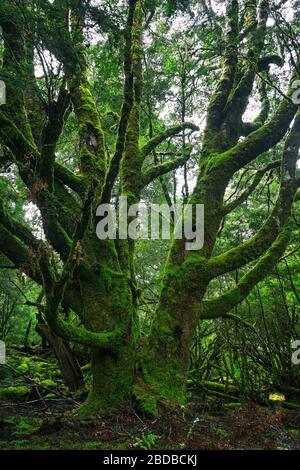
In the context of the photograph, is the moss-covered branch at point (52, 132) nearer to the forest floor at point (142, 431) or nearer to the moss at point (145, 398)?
the forest floor at point (142, 431)

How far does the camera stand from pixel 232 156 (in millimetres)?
5906

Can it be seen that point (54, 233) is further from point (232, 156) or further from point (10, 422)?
point (232, 156)

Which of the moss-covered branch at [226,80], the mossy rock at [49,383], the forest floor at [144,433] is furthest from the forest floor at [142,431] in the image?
the moss-covered branch at [226,80]

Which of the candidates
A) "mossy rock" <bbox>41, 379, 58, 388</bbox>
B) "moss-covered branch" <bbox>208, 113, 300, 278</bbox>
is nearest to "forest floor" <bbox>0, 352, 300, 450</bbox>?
"mossy rock" <bbox>41, 379, 58, 388</bbox>

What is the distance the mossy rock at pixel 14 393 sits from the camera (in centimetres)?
591

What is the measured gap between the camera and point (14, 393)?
6.02 metres

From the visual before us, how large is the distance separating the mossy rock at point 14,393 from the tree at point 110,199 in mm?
1802

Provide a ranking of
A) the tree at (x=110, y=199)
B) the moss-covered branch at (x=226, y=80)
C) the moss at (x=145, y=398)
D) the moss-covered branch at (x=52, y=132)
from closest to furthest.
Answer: the moss-covered branch at (x=52, y=132), the tree at (x=110, y=199), the moss at (x=145, y=398), the moss-covered branch at (x=226, y=80)

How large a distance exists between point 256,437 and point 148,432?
1140 millimetres

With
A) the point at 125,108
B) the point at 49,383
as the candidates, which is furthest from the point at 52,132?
the point at 49,383

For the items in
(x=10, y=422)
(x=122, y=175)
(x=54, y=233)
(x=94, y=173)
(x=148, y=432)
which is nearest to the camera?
(x=148, y=432)

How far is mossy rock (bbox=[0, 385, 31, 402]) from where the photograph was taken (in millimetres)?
5907

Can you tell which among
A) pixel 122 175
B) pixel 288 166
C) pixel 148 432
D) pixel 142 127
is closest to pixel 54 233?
pixel 122 175

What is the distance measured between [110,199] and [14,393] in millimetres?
3560
